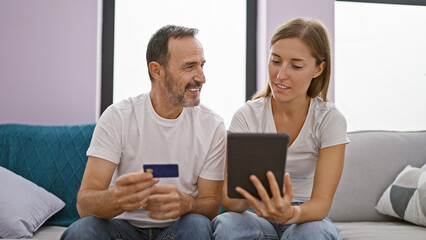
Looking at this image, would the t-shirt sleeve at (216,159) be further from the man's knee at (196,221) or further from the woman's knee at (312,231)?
the woman's knee at (312,231)

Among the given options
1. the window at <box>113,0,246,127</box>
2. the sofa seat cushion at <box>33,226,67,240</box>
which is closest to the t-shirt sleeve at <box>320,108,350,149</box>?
the sofa seat cushion at <box>33,226,67,240</box>

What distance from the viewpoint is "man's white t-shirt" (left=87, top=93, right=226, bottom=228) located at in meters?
1.52

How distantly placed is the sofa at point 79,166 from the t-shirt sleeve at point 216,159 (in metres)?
0.72

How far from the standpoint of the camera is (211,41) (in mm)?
2768

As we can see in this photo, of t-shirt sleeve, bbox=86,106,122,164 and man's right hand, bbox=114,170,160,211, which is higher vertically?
t-shirt sleeve, bbox=86,106,122,164

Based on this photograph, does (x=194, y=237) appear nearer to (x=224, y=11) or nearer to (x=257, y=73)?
(x=257, y=73)

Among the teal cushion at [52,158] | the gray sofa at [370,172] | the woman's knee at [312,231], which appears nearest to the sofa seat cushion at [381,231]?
the gray sofa at [370,172]

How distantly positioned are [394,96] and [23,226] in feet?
7.82

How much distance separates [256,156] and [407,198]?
111cm

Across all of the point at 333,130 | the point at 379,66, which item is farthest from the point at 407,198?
the point at 379,66

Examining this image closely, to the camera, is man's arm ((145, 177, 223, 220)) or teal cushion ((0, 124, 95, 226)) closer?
man's arm ((145, 177, 223, 220))

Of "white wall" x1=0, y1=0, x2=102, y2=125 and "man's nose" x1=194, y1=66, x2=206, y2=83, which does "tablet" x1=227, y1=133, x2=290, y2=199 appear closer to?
"man's nose" x1=194, y1=66, x2=206, y2=83

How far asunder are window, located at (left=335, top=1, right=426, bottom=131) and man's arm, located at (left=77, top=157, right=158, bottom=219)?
71.3 inches

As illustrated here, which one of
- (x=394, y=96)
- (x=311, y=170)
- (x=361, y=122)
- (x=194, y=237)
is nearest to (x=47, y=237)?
(x=194, y=237)
